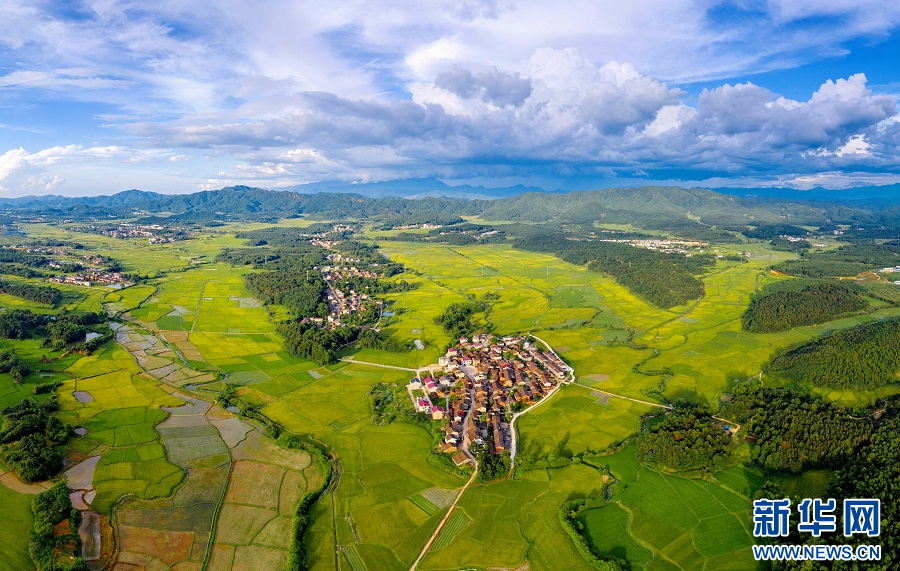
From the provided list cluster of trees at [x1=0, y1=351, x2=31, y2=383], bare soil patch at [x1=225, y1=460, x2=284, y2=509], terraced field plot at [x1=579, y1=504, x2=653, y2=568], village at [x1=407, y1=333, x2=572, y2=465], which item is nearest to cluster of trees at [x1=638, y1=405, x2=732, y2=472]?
terraced field plot at [x1=579, y1=504, x2=653, y2=568]

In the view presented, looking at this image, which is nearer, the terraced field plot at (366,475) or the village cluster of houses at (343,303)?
the terraced field plot at (366,475)

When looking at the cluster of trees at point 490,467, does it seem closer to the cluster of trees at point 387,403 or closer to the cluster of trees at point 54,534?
the cluster of trees at point 387,403

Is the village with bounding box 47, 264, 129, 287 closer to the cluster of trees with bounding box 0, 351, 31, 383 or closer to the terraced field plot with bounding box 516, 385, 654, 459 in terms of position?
the cluster of trees with bounding box 0, 351, 31, 383

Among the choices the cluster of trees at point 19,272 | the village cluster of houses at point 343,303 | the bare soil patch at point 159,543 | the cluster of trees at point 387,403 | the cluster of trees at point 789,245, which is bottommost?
the bare soil patch at point 159,543

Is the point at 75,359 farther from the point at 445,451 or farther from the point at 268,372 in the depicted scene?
the point at 445,451

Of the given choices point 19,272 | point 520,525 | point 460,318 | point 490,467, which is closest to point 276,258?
point 19,272

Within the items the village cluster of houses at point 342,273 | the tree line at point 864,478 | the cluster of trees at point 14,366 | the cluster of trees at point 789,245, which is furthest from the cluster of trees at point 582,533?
the cluster of trees at point 789,245

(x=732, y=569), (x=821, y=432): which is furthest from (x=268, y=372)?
(x=821, y=432)
